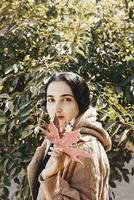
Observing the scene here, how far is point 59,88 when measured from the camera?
154 cm

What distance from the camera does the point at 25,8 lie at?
250cm

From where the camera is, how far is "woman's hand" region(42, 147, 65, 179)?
138 cm

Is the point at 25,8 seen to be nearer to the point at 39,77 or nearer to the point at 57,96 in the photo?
the point at 39,77

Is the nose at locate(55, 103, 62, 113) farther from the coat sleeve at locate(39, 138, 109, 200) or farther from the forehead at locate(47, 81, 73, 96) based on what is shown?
the coat sleeve at locate(39, 138, 109, 200)

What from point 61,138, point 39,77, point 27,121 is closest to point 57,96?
point 61,138

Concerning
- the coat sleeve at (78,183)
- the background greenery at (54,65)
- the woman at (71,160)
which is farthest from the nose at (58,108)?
the background greenery at (54,65)

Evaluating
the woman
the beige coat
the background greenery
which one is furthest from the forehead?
the background greenery

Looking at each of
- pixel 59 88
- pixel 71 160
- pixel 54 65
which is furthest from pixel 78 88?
pixel 54 65

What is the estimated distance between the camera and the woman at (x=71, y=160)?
1429 millimetres

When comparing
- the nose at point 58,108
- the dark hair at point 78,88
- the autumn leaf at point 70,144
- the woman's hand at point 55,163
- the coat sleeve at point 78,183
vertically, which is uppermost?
the dark hair at point 78,88

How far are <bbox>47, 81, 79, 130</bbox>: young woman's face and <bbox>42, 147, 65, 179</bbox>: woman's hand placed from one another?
0.12m

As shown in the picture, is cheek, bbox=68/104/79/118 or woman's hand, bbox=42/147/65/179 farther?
cheek, bbox=68/104/79/118

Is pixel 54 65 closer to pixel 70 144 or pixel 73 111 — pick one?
pixel 73 111

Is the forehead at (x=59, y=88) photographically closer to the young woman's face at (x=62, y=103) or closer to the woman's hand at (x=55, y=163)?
the young woman's face at (x=62, y=103)
